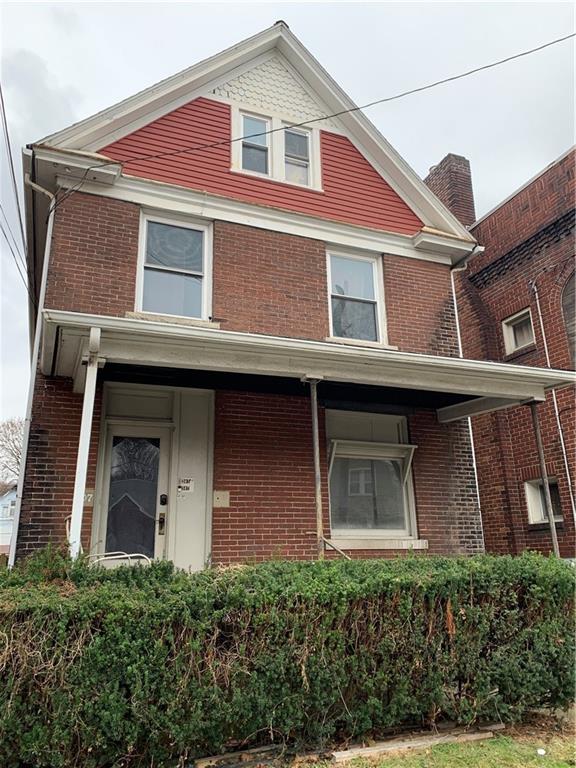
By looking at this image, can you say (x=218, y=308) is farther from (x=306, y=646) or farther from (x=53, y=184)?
(x=306, y=646)

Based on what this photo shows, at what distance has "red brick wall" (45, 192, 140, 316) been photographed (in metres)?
7.05

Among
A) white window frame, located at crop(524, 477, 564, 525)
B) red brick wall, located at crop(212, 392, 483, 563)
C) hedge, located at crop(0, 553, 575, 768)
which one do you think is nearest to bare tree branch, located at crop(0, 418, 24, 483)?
red brick wall, located at crop(212, 392, 483, 563)

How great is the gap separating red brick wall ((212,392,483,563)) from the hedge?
2.57 m

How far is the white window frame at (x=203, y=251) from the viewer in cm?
755

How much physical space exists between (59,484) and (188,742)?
12.3 ft

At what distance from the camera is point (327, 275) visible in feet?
28.6

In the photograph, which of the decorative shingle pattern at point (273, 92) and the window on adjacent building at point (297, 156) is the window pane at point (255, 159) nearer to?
the window on adjacent building at point (297, 156)

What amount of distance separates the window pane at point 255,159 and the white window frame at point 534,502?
7309 mm

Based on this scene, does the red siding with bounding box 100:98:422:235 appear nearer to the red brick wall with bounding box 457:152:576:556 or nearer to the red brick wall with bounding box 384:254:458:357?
the red brick wall with bounding box 384:254:458:357

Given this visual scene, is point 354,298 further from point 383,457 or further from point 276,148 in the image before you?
point 276,148

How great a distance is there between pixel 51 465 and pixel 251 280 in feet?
12.1

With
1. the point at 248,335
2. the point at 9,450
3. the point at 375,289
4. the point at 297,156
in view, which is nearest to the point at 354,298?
the point at 375,289

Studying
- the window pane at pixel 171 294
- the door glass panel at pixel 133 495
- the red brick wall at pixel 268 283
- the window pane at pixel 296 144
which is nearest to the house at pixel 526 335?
the window pane at pixel 296 144

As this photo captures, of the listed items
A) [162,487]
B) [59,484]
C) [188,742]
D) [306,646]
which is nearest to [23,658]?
[188,742]
